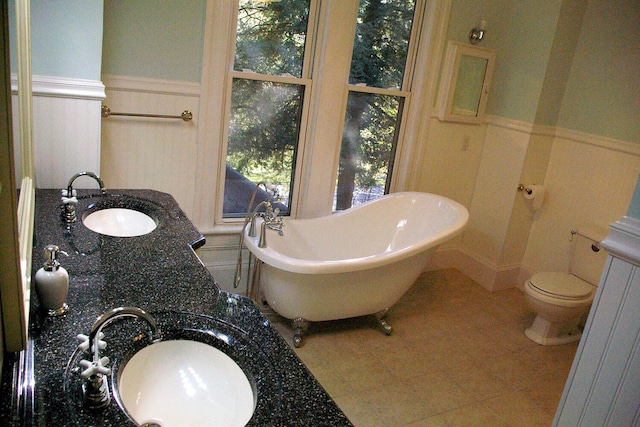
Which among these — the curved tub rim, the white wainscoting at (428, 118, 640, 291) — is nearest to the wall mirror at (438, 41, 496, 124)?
the white wainscoting at (428, 118, 640, 291)

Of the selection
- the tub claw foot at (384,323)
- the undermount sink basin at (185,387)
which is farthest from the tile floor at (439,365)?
the undermount sink basin at (185,387)

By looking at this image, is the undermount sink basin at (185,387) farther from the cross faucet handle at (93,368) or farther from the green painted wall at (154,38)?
the green painted wall at (154,38)

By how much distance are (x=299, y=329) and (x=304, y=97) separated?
1368 millimetres

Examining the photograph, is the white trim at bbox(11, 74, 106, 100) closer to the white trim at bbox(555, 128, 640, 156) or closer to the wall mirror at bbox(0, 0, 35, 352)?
the wall mirror at bbox(0, 0, 35, 352)

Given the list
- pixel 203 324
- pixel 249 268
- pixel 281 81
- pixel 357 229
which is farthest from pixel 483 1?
pixel 203 324

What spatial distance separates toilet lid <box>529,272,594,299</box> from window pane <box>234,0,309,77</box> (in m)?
1.94

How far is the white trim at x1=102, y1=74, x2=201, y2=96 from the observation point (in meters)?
2.57

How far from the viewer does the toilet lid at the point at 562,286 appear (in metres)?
3.05

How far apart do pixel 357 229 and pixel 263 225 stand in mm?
778

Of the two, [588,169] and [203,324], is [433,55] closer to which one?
[588,169]

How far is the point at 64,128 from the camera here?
2.16 m

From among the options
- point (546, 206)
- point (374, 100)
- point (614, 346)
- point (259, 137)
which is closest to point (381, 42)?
point (374, 100)

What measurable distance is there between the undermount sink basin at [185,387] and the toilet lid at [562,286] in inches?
95.3

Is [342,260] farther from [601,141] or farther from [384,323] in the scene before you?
[601,141]
